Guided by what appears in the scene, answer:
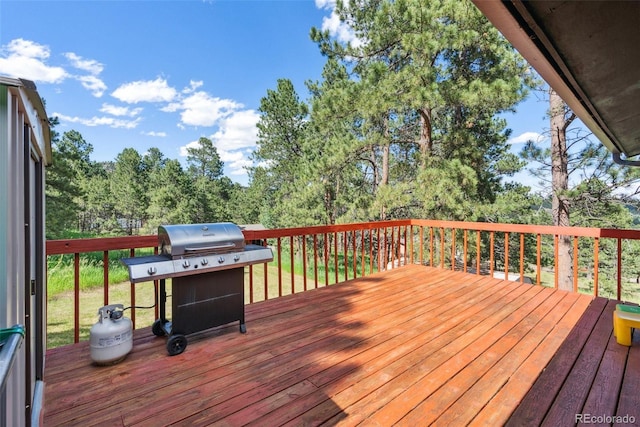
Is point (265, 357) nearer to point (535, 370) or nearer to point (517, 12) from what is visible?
point (535, 370)

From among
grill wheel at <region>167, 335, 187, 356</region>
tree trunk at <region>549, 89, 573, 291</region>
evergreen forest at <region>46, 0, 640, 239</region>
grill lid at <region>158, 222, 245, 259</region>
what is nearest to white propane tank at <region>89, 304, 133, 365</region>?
grill wheel at <region>167, 335, 187, 356</region>

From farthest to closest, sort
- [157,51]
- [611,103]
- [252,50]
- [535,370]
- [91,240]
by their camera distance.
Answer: [157,51] → [252,50] → [91,240] → [535,370] → [611,103]

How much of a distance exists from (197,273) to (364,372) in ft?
4.56

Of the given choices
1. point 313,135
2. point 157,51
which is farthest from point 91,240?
point 157,51

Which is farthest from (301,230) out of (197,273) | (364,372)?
(364,372)

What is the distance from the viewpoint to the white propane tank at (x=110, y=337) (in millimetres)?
2068

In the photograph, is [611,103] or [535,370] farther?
[535,370]

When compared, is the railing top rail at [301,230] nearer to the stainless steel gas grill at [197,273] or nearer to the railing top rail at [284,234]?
the railing top rail at [284,234]

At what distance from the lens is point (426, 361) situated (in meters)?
2.17

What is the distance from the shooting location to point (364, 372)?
6.66 ft

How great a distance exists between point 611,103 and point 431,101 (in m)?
5.30

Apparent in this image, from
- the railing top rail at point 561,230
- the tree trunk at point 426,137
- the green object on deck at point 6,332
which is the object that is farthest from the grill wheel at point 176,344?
the tree trunk at point 426,137

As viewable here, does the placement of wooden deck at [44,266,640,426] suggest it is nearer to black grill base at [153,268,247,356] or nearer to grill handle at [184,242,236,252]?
black grill base at [153,268,247,356]

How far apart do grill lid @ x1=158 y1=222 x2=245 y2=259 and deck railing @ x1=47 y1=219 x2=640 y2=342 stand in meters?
0.32
